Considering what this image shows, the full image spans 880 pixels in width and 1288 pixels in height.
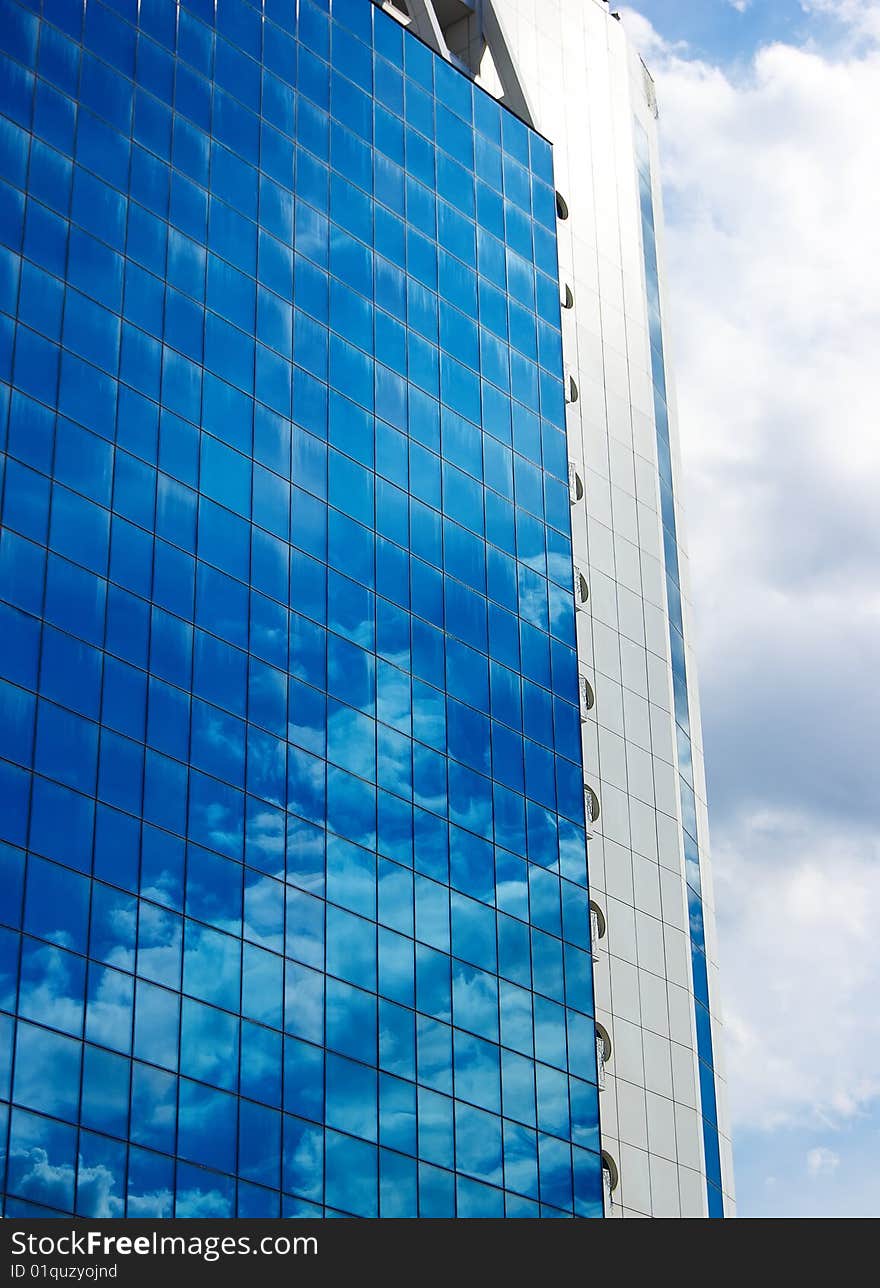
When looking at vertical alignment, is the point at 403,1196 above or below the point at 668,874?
below

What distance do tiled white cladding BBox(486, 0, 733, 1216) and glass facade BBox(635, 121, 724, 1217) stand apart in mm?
1127

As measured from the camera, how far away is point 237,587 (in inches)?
2360

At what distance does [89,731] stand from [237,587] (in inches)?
337

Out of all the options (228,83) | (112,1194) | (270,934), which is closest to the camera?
(112,1194)

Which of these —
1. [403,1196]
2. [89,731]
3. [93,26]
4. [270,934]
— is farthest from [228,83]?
[403,1196]

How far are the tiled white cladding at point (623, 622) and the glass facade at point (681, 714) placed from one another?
113 cm

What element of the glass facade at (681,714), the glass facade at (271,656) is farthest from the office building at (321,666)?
the glass facade at (681,714)

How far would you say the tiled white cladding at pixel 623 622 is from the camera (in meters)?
71.1

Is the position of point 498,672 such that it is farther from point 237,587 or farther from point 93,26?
point 93,26

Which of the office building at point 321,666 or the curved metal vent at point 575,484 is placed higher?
the curved metal vent at point 575,484

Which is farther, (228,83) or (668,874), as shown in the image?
(668,874)

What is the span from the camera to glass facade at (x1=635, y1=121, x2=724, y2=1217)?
248ft

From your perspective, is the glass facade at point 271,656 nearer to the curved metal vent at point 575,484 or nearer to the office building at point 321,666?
the office building at point 321,666

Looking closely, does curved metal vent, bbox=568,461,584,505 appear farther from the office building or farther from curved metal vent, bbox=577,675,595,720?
curved metal vent, bbox=577,675,595,720
